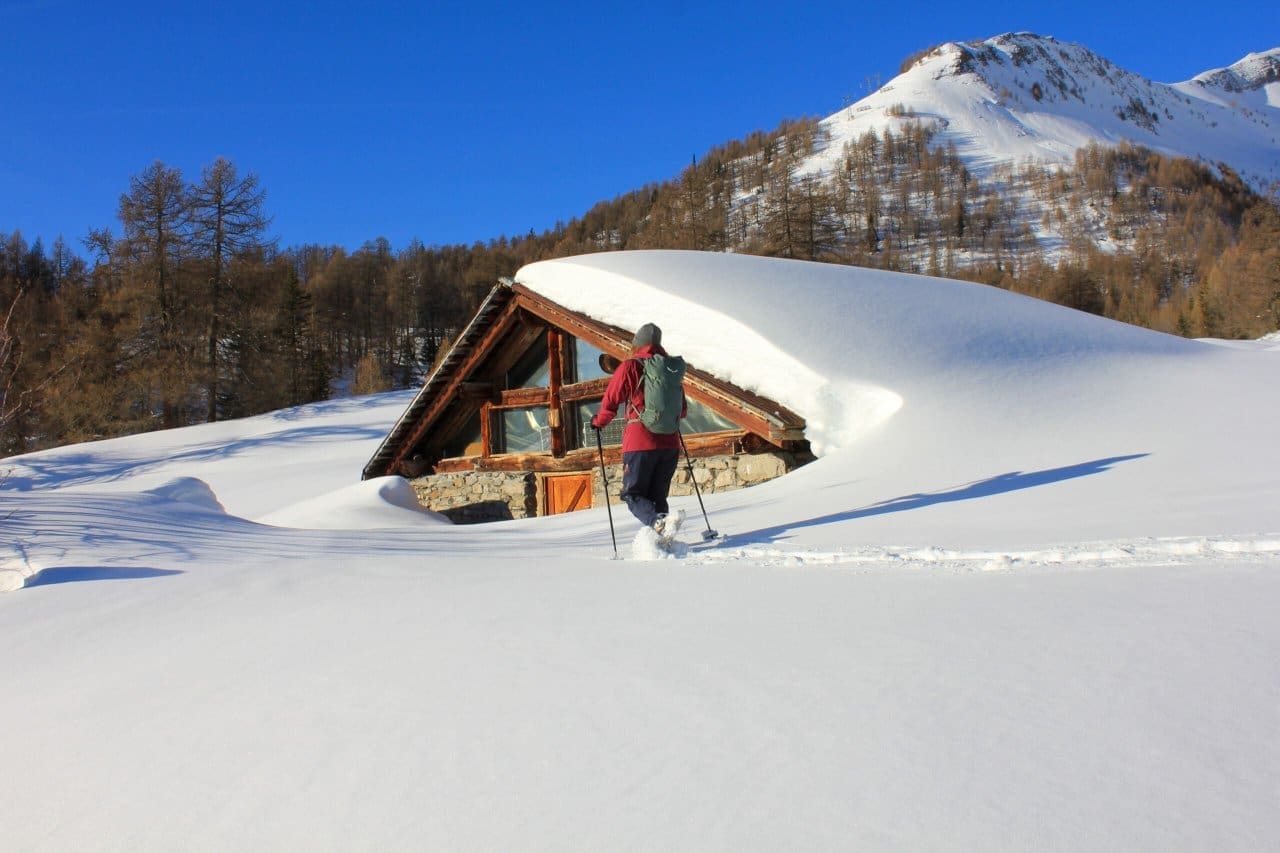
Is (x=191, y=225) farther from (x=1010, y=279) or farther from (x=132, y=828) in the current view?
(x=1010, y=279)

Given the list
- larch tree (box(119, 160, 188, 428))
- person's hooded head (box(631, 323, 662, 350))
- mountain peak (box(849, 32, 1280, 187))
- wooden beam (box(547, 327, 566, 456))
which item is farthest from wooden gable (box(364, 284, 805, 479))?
mountain peak (box(849, 32, 1280, 187))

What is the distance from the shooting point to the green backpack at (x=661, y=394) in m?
5.60

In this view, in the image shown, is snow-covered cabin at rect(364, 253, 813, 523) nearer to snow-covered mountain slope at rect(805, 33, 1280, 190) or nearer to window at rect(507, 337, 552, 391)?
window at rect(507, 337, 552, 391)

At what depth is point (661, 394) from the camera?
5.59 metres

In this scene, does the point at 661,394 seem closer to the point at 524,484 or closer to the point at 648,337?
the point at 648,337

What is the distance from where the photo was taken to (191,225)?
107 ft

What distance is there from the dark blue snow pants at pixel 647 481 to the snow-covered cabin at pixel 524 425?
16.4ft

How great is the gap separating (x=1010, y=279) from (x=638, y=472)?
187 feet

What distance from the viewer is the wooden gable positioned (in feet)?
41.6

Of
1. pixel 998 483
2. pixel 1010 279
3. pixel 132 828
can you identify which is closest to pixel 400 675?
pixel 132 828

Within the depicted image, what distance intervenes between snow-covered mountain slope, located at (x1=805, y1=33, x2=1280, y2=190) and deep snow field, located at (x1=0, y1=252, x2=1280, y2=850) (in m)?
99.0

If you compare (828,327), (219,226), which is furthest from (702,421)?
(219,226)

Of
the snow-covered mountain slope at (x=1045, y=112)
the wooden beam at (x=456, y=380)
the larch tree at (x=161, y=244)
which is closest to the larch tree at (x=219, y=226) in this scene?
the larch tree at (x=161, y=244)

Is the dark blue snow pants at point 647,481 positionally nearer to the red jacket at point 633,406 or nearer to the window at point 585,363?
the red jacket at point 633,406
